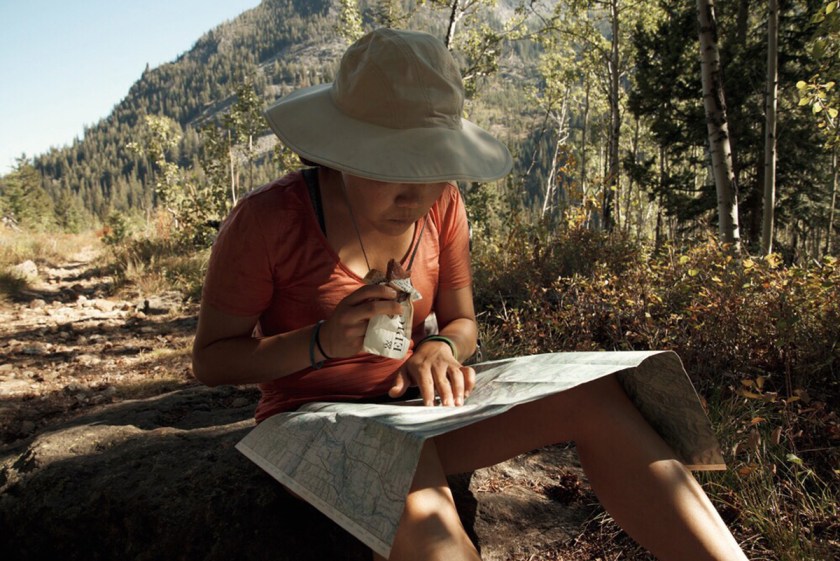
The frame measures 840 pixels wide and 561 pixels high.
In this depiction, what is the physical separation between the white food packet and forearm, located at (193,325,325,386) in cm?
15

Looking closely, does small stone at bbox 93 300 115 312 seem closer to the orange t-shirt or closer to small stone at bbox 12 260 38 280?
small stone at bbox 12 260 38 280

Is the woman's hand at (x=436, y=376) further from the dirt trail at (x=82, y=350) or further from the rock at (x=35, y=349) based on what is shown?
the rock at (x=35, y=349)

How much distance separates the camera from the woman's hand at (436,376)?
1.39 metres

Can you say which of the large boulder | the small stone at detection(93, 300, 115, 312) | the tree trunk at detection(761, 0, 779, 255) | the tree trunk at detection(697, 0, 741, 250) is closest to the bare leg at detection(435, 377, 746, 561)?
the large boulder

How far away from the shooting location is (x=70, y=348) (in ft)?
15.9

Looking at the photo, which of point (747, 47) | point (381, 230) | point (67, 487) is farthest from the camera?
point (747, 47)

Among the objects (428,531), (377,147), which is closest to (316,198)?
(377,147)

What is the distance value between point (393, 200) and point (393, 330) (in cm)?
Answer: 29

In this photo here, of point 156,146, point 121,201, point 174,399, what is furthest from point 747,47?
point 121,201

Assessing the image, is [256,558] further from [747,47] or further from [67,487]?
[747,47]

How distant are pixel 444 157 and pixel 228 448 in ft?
3.94

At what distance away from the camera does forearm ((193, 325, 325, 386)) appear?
135 cm

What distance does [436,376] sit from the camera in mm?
1414

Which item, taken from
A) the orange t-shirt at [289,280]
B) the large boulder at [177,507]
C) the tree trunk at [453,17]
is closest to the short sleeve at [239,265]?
the orange t-shirt at [289,280]
